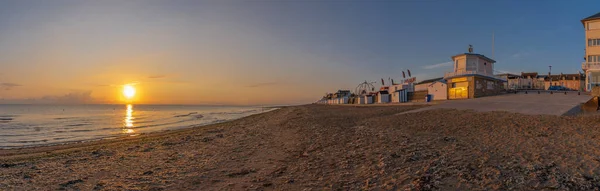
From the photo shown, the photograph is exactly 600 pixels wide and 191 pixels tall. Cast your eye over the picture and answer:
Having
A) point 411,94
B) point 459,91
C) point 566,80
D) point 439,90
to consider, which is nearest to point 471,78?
point 459,91

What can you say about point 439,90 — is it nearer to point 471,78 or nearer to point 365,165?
point 471,78

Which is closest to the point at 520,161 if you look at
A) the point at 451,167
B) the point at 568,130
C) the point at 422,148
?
the point at 451,167

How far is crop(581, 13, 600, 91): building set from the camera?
3481 centimetres

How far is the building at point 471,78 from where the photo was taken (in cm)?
3116

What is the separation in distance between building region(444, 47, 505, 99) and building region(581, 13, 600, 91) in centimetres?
1021

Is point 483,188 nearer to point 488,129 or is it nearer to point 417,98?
point 488,129

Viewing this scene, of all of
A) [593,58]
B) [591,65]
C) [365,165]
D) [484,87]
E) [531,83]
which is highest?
[593,58]

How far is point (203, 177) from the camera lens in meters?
7.03

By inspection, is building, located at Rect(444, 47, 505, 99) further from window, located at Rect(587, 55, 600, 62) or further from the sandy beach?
the sandy beach

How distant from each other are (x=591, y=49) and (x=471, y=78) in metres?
20.0

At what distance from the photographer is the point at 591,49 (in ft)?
118

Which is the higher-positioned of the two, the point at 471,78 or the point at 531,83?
the point at 531,83

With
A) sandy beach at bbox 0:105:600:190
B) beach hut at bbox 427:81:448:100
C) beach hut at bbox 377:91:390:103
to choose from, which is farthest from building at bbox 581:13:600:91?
sandy beach at bbox 0:105:600:190

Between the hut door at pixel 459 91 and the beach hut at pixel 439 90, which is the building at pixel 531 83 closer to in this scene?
the beach hut at pixel 439 90
